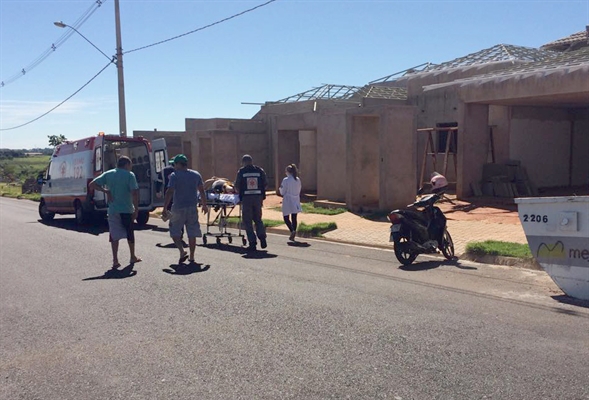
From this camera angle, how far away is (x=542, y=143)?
63.4 ft

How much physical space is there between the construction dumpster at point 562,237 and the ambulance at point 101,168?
36.8 feet

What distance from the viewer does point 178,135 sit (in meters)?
31.5

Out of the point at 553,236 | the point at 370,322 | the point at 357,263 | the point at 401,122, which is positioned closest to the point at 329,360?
the point at 370,322

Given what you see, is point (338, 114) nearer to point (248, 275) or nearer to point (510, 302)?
point (248, 275)

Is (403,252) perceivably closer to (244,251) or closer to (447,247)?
(447,247)

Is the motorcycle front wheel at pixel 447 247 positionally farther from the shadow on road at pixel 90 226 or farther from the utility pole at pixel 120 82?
the utility pole at pixel 120 82

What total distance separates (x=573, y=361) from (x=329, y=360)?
6.57 feet

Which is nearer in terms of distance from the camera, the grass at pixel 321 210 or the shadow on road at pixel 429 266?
the shadow on road at pixel 429 266

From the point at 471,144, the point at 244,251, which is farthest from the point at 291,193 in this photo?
the point at 471,144

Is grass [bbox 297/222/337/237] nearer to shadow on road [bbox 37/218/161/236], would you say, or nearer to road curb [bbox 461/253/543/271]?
road curb [bbox 461/253/543/271]

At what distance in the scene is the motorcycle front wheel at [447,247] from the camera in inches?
400

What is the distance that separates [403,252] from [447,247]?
93 cm

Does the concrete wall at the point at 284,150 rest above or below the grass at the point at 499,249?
above

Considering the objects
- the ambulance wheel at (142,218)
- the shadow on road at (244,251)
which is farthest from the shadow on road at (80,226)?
the shadow on road at (244,251)
